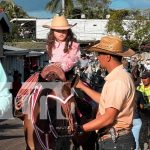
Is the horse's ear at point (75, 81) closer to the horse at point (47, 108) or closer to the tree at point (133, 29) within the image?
the horse at point (47, 108)

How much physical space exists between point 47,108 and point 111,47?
92 centimetres

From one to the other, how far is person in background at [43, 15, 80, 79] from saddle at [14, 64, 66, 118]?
566mm

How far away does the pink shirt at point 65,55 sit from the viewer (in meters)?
6.26

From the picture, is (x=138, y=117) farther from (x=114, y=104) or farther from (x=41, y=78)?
(x=114, y=104)

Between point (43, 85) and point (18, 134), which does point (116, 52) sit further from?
point (18, 134)

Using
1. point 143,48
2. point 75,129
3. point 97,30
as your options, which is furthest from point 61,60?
point 97,30

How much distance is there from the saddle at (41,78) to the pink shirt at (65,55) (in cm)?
49

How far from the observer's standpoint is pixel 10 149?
11148 mm

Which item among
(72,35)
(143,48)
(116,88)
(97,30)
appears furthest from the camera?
(97,30)

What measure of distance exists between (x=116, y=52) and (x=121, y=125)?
678mm

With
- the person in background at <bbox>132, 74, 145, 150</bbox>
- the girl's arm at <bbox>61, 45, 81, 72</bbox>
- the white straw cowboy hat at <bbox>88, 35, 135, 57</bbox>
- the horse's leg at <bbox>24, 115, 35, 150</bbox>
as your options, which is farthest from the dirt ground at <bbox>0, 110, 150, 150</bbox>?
the white straw cowboy hat at <bbox>88, 35, 135, 57</bbox>

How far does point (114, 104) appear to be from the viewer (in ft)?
15.9

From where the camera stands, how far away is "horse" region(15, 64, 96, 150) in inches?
217

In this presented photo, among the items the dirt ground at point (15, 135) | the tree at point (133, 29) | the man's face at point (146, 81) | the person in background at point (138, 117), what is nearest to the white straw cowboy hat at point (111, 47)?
the person in background at point (138, 117)
